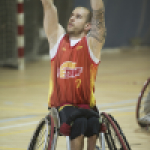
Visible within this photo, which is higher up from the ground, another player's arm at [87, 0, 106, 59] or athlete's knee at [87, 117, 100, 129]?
another player's arm at [87, 0, 106, 59]

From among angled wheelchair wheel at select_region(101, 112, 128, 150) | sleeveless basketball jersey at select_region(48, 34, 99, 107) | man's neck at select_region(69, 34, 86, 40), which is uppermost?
man's neck at select_region(69, 34, 86, 40)

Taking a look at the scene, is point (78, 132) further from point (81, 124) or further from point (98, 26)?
point (98, 26)

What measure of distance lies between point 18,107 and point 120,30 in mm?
9167

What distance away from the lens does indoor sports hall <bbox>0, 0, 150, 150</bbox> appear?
4.18 m

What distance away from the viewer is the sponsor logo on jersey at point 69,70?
230 cm

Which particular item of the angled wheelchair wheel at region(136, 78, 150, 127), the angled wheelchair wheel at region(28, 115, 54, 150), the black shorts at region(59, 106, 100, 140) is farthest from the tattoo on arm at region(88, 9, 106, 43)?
the angled wheelchair wheel at region(136, 78, 150, 127)

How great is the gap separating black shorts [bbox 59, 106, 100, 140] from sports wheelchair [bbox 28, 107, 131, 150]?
0.12 feet

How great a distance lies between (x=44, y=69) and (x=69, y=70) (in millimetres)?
6527

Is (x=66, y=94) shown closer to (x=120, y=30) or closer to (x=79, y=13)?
(x=79, y=13)

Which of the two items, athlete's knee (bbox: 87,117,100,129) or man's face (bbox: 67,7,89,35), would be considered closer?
athlete's knee (bbox: 87,117,100,129)

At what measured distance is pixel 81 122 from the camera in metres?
2.16

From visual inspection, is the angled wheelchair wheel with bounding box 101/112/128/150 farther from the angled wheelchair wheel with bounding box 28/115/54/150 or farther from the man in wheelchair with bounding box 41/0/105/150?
the angled wheelchair wheel with bounding box 28/115/54/150

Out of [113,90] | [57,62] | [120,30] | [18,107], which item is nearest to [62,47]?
[57,62]

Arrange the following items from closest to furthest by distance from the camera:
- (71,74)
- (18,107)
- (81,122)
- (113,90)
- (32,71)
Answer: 1. (81,122)
2. (71,74)
3. (18,107)
4. (113,90)
5. (32,71)
